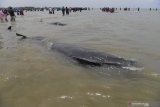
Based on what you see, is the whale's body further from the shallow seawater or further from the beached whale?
the shallow seawater

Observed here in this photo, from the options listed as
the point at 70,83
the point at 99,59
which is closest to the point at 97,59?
the point at 99,59

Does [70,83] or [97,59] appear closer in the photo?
[70,83]

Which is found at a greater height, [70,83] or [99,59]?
[99,59]

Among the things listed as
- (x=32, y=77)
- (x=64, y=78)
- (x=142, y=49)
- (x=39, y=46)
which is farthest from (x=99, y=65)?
(x=39, y=46)

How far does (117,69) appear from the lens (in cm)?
844

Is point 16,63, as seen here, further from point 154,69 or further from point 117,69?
point 154,69

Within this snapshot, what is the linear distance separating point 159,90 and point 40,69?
3751 mm

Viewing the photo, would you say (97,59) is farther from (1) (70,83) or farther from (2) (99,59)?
(1) (70,83)

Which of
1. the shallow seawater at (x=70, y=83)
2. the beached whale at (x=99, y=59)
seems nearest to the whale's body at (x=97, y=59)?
the beached whale at (x=99, y=59)

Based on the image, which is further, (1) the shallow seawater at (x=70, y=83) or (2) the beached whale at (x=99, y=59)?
(2) the beached whale at (x=99, y=59)

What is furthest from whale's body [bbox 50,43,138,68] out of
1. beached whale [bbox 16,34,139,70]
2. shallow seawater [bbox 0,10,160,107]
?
shallow seawater [bbox 0,10,160,107]

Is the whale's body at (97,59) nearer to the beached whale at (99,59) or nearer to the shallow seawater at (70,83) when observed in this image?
the beached whale at (99,59)

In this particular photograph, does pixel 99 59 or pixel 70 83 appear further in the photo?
pixel 99 59

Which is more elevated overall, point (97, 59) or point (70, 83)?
point (97, 59)
